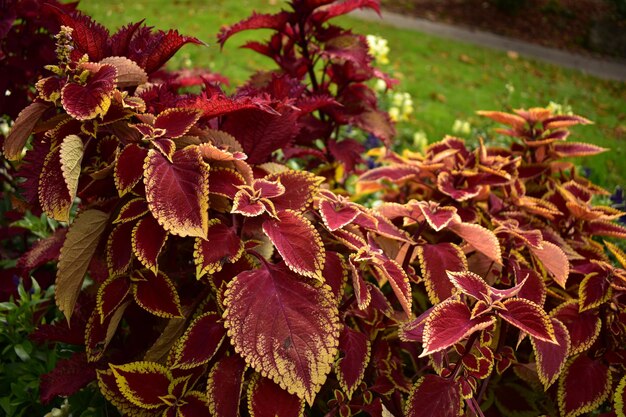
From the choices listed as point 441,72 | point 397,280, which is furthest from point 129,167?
point 441,72

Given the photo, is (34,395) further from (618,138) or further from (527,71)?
(527,71)

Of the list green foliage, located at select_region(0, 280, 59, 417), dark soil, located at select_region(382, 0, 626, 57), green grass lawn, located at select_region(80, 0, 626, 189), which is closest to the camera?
green foliage, located at select_region(0, 280, 59, 417)

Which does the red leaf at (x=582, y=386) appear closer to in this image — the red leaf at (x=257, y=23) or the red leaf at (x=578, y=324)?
the red leaf at (x=578, y=324)

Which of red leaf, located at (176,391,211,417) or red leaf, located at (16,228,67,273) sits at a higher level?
red leaf, located at (16,228,67,273)

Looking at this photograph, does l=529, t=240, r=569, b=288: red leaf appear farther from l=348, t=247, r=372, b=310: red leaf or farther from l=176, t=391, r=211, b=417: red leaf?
l=176, t=391, r=211, b=417: red leaf

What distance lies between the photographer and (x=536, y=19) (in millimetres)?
11320

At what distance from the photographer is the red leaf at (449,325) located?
0.98 m

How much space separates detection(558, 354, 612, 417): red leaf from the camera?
1.23 metres

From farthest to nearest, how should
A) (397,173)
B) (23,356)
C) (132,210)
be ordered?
(397,173)
(23,356)
(132,210)

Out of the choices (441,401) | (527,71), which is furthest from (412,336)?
(527,71)

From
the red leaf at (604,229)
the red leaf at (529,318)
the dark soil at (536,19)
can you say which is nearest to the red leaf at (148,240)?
the red leaf at (529,318)

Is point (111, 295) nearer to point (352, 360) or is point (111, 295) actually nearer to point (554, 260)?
point (352, 360)

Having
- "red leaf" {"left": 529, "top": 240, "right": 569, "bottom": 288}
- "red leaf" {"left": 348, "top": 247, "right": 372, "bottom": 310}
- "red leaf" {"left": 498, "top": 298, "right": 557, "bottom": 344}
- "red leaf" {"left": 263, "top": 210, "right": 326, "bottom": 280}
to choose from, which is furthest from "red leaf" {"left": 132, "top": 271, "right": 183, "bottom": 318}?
"red leaf" {"left": 529, "top": 240, "right": 569, "bottom": 288}

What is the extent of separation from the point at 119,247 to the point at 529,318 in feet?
2.42
